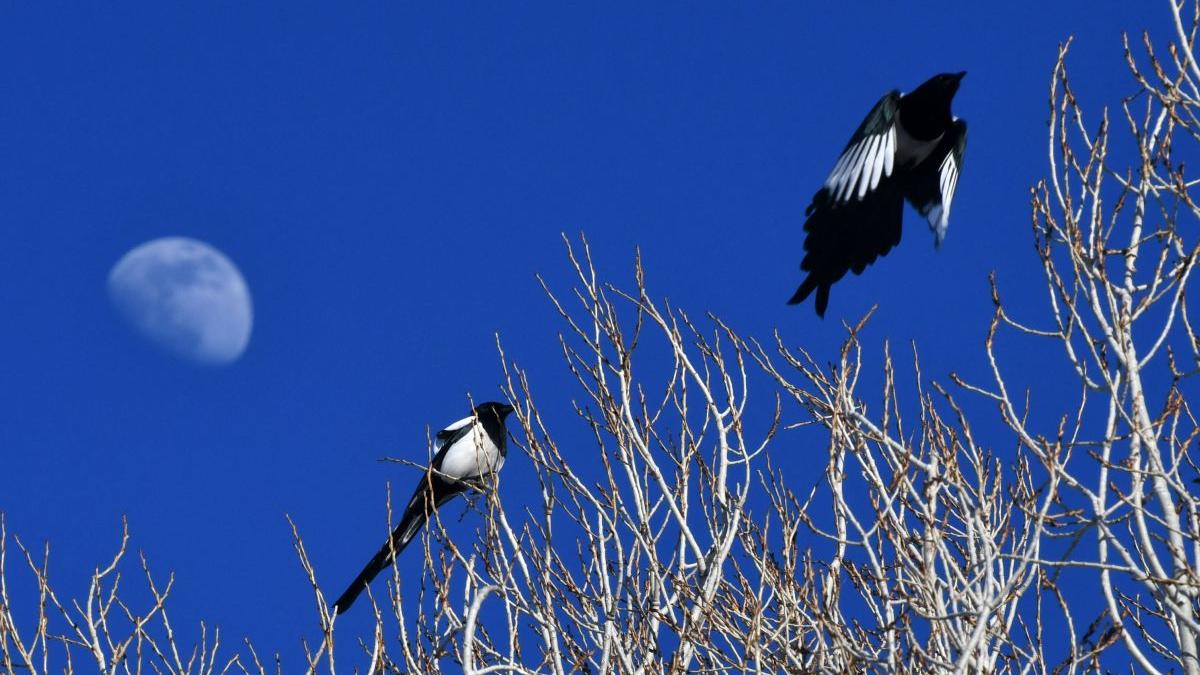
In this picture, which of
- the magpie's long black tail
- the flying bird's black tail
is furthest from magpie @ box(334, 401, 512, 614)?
the flying bird's black tail

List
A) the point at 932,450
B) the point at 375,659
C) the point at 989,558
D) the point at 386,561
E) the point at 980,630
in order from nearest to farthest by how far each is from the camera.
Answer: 1. the point at 980,630
2. the point at 989,558
3. the point at 375,659
4. the point at 932,450
5. the point at 386,561

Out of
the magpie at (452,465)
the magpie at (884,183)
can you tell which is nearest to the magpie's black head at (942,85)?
the magpie at (884,183)

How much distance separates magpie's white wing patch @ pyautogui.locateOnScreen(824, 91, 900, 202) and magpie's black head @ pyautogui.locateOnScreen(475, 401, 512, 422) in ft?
13.0

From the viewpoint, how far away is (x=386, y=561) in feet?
27.9

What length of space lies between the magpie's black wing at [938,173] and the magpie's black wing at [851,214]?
0.40 metres

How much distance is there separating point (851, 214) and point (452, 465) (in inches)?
157

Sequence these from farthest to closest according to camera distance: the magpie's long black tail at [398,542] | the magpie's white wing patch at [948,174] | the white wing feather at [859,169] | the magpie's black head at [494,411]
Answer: the magpie's black head at [494,411], the magpie's long black tail at [398,542], the magpie's white wing patch at [948,174], the white wing feather at [859,169]

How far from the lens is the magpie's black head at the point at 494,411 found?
941 cm

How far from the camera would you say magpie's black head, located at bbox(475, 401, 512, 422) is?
9.41 metres

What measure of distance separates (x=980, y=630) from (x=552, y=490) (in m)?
2.59

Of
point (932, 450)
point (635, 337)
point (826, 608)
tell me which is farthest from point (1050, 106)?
point (826, 608)

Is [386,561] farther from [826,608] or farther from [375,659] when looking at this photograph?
[826,608]

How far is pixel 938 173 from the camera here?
22.0ft

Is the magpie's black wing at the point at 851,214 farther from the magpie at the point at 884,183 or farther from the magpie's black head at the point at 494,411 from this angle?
the magpie's black head at the point at 494,411
